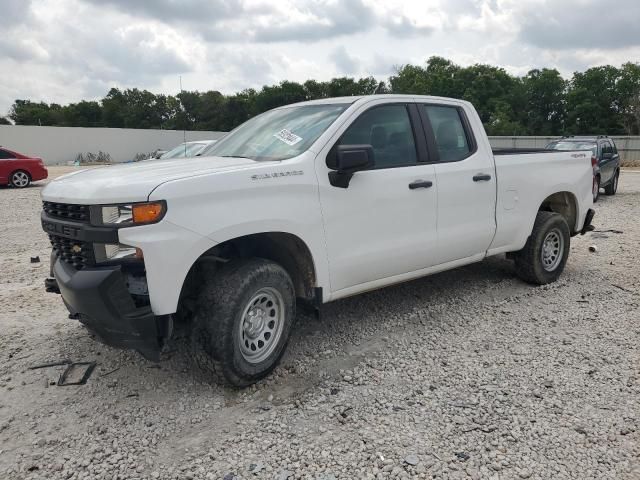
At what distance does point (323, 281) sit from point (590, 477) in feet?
6.70

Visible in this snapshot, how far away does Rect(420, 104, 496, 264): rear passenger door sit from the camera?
15.7ft

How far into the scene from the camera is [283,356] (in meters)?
4.09

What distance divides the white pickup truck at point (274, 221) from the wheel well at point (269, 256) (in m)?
0.01

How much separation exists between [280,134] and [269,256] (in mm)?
1014

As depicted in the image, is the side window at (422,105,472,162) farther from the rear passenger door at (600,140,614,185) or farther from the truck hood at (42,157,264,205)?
the rear passenger door at (600,140,614,185)

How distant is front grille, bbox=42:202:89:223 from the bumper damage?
332 millimetres

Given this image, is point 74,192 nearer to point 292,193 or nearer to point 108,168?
point 108,168

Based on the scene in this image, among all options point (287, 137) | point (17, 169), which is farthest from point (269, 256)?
point (17, 169)

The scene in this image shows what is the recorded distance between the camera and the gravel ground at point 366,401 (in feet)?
9.52

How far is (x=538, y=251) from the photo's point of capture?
19.2ft

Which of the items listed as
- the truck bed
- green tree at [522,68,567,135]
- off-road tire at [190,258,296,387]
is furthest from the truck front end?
green tree at [522,68,567,135]

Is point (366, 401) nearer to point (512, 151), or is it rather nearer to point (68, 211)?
point (68, 211)

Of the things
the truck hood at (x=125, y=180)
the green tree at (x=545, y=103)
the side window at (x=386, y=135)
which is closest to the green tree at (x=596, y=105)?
the green tree at (x=545, y=103)

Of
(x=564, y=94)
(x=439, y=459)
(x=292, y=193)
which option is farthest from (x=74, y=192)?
(x=564, y=94)
